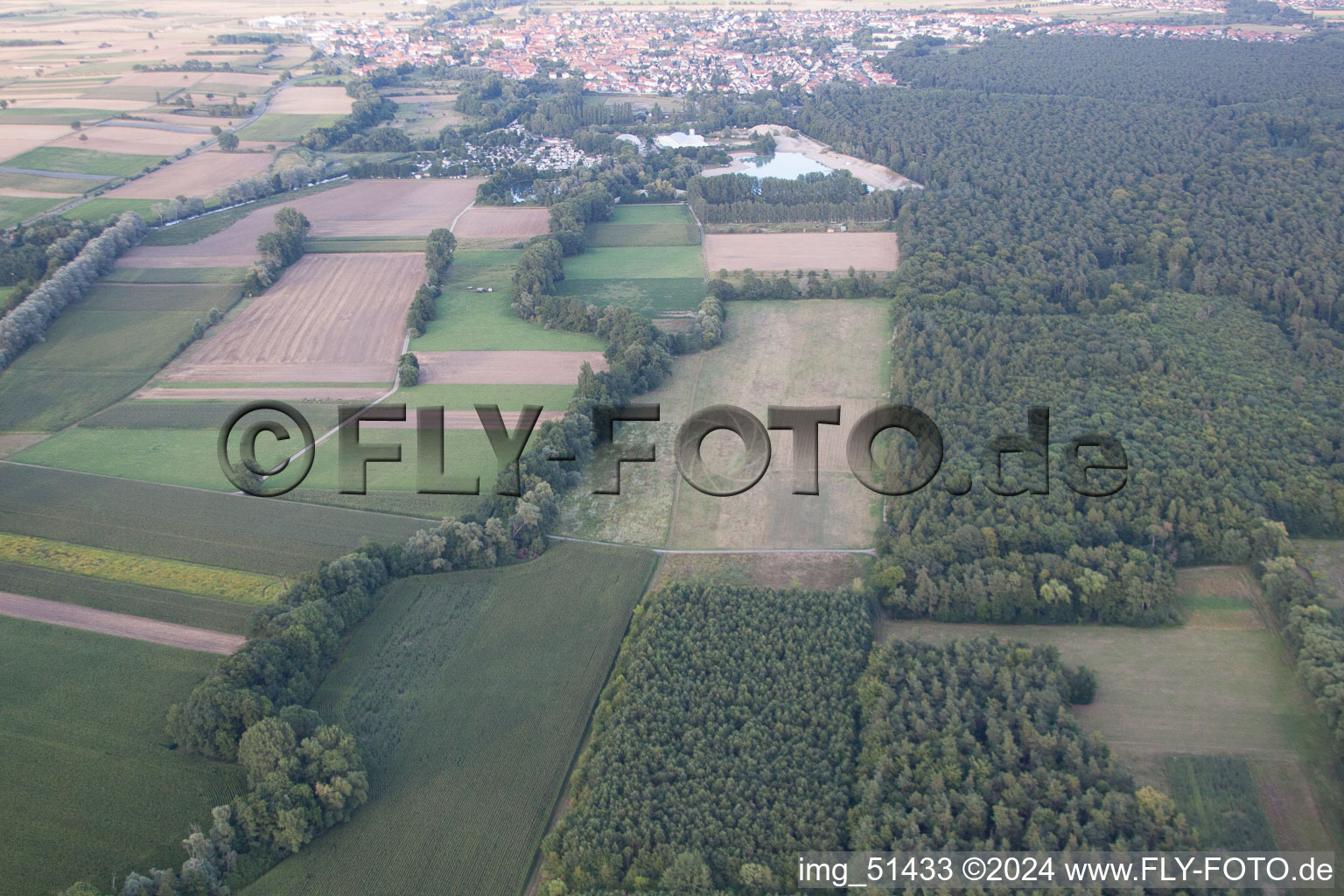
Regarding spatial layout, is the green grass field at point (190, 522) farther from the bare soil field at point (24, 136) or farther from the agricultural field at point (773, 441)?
the bare soil field at point (24, 136)

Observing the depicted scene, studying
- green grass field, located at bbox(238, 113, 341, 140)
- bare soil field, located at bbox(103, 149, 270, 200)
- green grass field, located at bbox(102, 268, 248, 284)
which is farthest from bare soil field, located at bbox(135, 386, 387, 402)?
green grass field, located at bbox(238, 113, 341, 140)

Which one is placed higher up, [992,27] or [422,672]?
[992,27]

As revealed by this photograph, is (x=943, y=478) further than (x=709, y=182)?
No

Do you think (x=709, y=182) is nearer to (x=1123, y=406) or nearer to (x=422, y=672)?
(x=1123, y=406)

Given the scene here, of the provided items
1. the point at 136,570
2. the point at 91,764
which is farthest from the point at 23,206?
the point at 91,764

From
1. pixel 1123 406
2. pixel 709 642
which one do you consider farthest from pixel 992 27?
pixel 709 642

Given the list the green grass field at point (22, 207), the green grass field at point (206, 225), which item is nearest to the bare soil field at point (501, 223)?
the green grass field at point (206, 225)

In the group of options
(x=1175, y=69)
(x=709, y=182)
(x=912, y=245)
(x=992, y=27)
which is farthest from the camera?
(x=992, y=27)

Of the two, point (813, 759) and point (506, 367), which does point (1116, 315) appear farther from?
point (813, 759)
